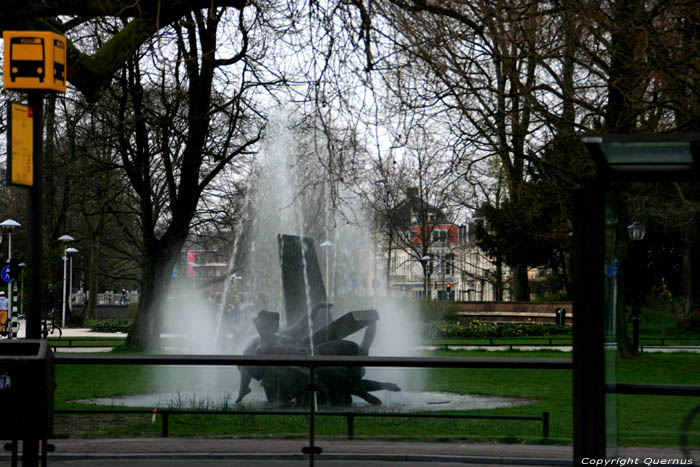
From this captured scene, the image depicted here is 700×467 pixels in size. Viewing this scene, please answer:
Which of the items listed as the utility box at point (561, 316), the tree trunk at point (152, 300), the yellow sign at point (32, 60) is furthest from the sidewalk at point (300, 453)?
the utility box at point (561, 316)

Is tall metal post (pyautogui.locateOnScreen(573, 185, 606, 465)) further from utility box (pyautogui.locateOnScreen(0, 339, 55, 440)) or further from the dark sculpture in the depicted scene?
the dark sculpture

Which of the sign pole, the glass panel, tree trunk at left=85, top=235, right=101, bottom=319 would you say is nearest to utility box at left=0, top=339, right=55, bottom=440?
the sign pole

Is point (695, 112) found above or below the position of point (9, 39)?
above

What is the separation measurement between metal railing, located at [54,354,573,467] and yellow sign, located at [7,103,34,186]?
54.7 inches

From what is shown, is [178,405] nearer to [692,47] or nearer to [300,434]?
[300,434]

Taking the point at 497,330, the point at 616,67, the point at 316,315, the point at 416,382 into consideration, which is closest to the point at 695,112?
the point at 616,67

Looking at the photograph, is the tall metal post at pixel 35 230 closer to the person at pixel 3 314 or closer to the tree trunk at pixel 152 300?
the tree trunk at pixel 152 300

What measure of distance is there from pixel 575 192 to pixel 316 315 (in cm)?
950

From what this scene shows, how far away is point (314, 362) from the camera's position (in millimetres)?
6402

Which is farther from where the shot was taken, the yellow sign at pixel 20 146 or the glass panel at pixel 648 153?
the yellow sign at pixel 20 146

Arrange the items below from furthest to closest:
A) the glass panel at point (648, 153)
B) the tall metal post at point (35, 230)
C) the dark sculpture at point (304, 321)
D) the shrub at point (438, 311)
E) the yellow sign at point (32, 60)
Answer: the shrub at point (438, 311) → the dark sculpture at point (304, 321) → the yellow sign at point (32, 60) → the tall metal post at point (35, 230) → the glass panel at point (648, 153)

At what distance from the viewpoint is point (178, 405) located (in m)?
7.18

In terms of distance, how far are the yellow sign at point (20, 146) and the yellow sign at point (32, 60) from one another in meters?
0.24

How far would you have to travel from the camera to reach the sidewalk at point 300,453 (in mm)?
6586
